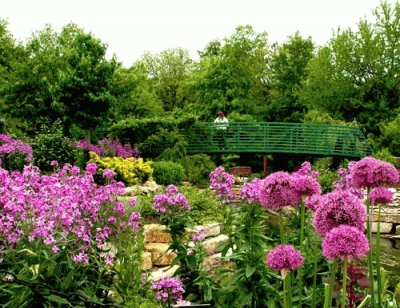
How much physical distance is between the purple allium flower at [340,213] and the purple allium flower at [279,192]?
0.57 m

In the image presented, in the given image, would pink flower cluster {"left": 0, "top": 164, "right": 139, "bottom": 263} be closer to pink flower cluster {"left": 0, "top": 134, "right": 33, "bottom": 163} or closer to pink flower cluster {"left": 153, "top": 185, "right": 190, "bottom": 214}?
pink flower cluster {"left": 153, "top": 185, "right": 190, "bottom": 214}

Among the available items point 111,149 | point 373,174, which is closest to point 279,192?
point 373,174

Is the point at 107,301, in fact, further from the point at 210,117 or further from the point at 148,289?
the point at 210,117

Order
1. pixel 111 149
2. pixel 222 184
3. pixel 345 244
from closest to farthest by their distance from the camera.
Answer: pixel 345 244 < pixel 222 184 < pixel 111 149

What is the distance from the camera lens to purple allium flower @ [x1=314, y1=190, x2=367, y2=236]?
2.22m

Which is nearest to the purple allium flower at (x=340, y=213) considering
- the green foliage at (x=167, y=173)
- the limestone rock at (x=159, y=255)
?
the limestone rock at (x=159, y=255)

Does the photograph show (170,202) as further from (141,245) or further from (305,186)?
(305,186)

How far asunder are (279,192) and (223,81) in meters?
32.1

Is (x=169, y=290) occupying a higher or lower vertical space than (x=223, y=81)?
lower

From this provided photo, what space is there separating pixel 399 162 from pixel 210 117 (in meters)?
15.6

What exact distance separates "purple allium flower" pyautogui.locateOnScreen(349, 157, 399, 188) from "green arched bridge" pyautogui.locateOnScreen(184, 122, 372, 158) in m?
21.5

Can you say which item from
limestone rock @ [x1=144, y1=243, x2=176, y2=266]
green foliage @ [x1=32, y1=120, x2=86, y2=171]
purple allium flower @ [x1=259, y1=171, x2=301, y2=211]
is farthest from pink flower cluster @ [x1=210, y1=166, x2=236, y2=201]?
green foliage @ [x1=32, y1=120, x2=86, y2=171]

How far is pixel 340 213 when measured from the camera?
7.27 ft

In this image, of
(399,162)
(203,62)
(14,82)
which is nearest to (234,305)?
(399,162)
